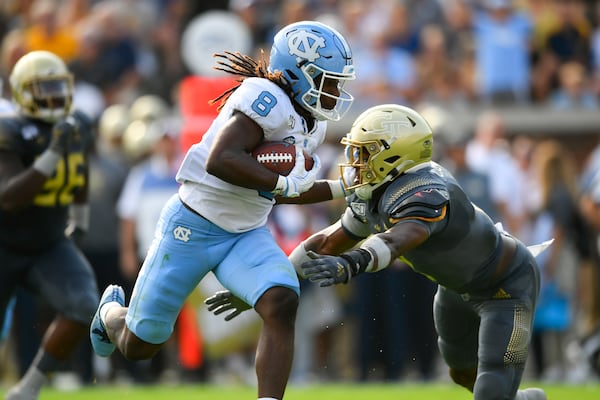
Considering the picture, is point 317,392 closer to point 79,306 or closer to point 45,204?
point 79,306

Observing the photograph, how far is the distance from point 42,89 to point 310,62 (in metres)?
2.19

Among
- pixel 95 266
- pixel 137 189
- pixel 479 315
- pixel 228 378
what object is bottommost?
pixel 228 378

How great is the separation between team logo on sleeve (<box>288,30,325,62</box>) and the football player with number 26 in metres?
1.85

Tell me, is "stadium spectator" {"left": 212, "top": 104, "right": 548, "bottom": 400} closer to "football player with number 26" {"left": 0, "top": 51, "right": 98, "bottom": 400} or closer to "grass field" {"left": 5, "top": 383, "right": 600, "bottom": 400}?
"football player with number 26" {"left": 0, "top": 51, "right": 98, "bottom": 400}

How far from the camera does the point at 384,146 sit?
5.64m

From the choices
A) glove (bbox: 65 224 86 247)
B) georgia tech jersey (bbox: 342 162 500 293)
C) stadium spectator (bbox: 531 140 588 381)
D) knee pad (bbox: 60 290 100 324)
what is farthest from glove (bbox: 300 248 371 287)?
stadium spectator (bbox: 531 140 588 381)

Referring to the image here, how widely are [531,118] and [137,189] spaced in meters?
4.26

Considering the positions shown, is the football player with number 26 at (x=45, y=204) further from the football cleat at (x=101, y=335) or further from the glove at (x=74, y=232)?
the football cleat at (x=101, y=335)

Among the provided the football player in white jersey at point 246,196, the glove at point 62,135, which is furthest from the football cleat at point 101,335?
the glove at point 62,135

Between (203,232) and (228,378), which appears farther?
Result: (228,378)

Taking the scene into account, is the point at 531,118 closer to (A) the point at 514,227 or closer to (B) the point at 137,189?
(A) the point at 514,227

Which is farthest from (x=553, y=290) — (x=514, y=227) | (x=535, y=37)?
(x=535, y=37)

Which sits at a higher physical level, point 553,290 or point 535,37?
point 535,37

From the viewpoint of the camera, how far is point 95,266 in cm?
1065
